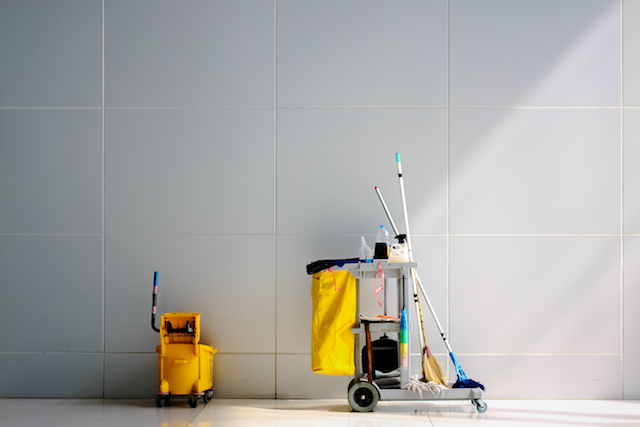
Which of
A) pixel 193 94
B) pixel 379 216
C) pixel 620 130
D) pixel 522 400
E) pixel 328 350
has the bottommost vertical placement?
pixel 522 400

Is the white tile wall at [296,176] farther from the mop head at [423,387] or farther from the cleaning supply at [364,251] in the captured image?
the mop head at [423,387]

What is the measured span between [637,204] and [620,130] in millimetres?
503

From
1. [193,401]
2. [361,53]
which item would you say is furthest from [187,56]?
[193,401]

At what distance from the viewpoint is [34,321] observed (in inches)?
132

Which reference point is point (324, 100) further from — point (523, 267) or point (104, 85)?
point (523, 267)

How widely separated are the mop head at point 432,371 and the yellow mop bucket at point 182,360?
133 cm

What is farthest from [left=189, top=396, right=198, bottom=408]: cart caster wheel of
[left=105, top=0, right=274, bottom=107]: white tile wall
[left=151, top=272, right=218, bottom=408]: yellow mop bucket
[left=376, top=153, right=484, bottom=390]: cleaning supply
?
[left=105, top=0, right=274, bottom=107]: white tile wall

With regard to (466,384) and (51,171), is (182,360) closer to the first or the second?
(51,171)

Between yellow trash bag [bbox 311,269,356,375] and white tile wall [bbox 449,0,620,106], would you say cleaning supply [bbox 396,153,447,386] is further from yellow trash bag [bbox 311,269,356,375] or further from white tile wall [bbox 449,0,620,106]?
white tile wall [bbox 449,0,620,106]

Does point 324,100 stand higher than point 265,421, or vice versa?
point 324,100

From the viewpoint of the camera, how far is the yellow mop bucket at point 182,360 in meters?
3.03

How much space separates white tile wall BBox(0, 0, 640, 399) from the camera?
10.9 feet

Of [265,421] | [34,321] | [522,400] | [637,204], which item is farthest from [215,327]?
[637,204]

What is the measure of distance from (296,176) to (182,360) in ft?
4.43
